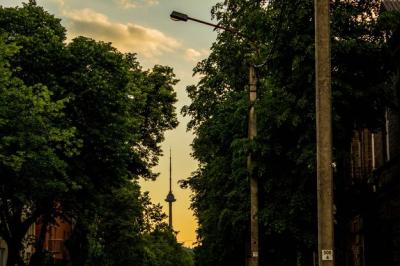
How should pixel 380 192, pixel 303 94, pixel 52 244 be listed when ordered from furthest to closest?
pixel 52 244
pixel 380 192
pixel 303 94

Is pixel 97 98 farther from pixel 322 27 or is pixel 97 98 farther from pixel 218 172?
pixel 322 27

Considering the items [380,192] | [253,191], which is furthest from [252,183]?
[380,192]

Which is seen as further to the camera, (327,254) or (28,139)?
(28,139)

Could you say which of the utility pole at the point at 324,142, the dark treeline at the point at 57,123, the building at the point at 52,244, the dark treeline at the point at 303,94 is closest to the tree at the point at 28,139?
the dark treeline at the point at 57,123

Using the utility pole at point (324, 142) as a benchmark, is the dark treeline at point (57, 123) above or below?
above

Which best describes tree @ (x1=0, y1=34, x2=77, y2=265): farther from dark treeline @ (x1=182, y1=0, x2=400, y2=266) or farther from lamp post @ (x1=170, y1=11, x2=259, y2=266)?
dark treeline @ (x1=182, y1=0, x2=400, y2=266)

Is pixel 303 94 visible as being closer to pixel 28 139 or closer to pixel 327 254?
pixel 327 254

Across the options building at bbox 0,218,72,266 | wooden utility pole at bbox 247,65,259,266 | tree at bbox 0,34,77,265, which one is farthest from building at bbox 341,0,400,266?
building at bbox 0,218,72,266

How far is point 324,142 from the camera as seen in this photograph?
35.4 ft

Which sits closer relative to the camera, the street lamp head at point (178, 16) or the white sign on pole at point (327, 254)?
the white sign on pole at point (327, 254)

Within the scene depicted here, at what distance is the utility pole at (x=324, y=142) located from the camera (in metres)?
10.6

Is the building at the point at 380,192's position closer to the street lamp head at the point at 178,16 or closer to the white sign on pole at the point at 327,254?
the street lamp head at the point at 178,16

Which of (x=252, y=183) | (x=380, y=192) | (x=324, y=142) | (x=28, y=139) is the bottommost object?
(x=324, y=142)

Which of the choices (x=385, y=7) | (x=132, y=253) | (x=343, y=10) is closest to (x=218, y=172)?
(x=385, y=7)
